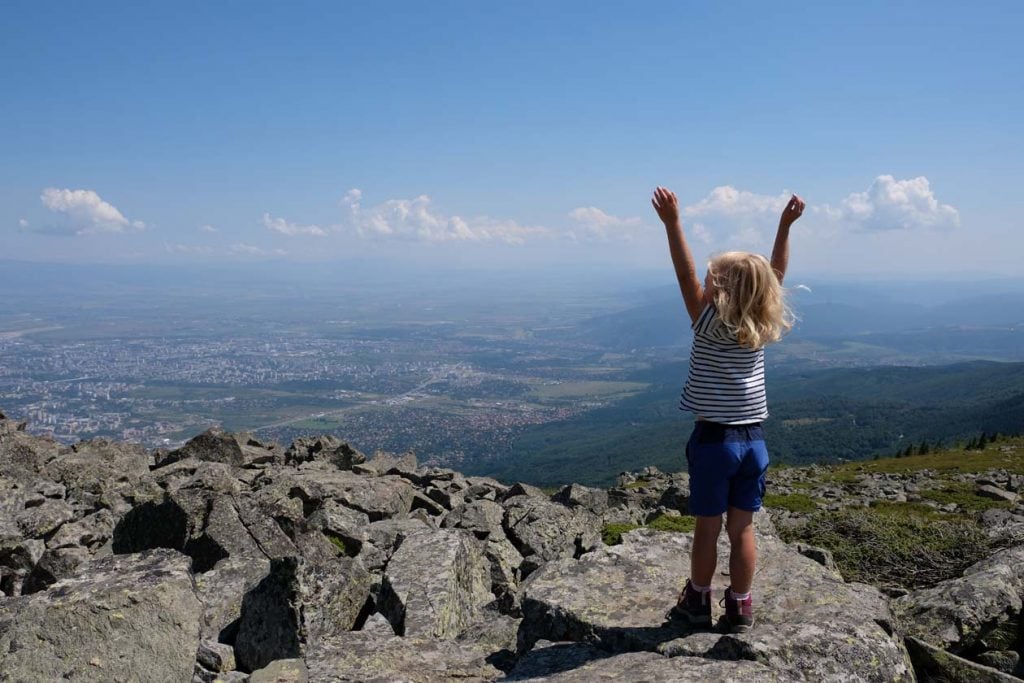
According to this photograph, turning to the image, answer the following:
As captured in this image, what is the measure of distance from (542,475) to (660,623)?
527 feet

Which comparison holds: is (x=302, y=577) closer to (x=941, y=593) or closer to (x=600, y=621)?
(x=600, y=621)

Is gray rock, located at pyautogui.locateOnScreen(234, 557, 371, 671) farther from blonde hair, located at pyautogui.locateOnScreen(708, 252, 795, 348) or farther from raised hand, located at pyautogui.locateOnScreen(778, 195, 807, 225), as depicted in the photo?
raised hand, located at pyautogui.locateOnScreen(778, 195, 807, 225)

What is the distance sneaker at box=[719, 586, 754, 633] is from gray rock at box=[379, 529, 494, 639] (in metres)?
4.85

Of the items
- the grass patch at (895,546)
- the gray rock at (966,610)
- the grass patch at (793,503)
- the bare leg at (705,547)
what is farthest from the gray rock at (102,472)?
the grass patch at (793,503)

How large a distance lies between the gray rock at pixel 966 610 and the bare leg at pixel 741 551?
11.9 feet

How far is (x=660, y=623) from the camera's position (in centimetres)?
803

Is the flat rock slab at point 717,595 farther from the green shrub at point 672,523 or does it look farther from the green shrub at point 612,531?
the green shrub at point 672,523

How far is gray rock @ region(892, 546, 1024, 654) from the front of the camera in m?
9.53

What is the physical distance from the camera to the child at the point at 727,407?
23.9ft

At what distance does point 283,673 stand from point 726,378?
6.52 metres

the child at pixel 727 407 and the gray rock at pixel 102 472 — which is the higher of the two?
the child at pixel 727 407

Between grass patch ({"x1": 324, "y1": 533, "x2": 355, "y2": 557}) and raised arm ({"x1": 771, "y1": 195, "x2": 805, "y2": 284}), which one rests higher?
raised arm ({"x1": 771, "y1": 195, "x2": 805, "y2": 284})

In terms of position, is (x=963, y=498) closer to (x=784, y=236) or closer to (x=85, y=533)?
(x=784, y=236)

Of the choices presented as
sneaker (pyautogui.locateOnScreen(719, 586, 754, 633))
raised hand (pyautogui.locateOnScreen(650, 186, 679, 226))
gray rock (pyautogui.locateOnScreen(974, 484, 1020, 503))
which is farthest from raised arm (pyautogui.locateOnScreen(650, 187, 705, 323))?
gray rock (pyautogui.locateOnScreen(974, 484, 1020, 503))
